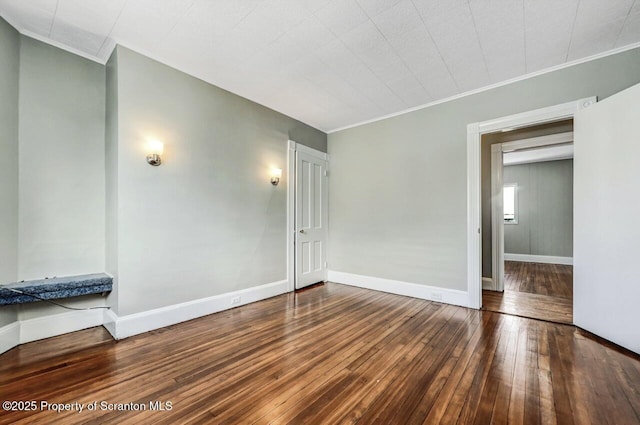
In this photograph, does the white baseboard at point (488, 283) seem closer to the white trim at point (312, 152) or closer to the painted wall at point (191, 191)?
the painted wall at point (191, 191)

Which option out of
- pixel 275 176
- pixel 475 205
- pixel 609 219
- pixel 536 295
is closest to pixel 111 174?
pixel 275 176

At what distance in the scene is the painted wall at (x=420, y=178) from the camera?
10.00ft

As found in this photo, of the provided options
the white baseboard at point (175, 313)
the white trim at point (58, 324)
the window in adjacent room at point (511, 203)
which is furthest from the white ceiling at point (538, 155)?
the white trim at point (58, 324)

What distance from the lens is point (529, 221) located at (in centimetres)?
738

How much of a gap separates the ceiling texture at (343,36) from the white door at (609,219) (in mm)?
796

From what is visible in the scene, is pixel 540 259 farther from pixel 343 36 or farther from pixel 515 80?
pixel 343 36

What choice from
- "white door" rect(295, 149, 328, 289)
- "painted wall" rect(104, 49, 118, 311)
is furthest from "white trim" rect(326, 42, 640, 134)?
"painted wall" rect(104, 49, 118, 311)

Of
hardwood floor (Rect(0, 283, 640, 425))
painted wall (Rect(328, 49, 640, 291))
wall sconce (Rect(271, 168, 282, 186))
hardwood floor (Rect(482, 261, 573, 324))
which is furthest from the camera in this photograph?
wall sconce (Rect(271, 168, 282, 186))

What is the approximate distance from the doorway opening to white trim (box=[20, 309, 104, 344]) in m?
4.75

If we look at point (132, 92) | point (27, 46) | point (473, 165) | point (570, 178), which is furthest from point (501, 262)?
point (27, 46)

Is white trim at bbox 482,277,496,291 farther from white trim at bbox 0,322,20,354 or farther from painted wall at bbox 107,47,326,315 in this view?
white trim at bbox 0,322,20,354

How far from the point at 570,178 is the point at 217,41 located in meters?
8.47

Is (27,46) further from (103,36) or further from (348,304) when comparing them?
(348,304)

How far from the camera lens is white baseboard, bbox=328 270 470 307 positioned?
369cm
